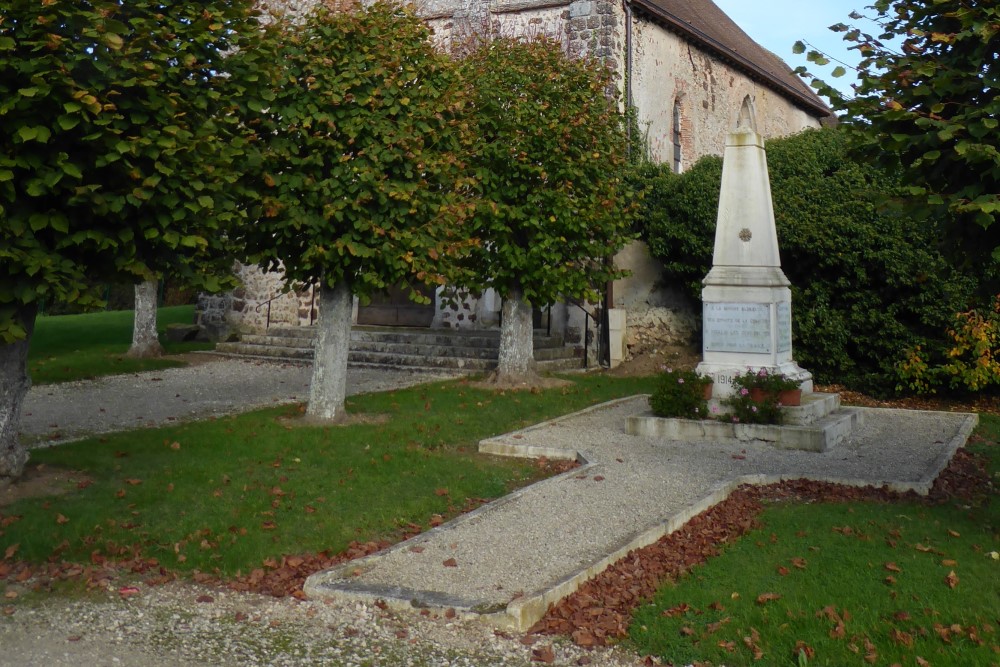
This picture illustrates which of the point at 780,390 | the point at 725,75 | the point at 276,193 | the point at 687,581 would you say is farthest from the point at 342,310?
the point at 725,75

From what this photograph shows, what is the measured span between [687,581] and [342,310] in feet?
19.4

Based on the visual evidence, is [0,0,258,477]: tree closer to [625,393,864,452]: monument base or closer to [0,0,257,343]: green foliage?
[0,0,257,343]: green foliage

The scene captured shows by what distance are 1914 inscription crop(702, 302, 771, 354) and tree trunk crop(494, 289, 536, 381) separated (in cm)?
348

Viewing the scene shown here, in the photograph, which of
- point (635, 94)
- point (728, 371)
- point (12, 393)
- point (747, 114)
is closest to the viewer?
point (12, 393)

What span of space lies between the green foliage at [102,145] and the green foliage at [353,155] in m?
1.75

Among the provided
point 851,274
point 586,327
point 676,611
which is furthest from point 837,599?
point 586,327

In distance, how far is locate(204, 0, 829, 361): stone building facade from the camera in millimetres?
16938

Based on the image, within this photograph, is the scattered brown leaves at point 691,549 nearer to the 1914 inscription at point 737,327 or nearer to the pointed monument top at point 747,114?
the 1914 inscription at point 737,327

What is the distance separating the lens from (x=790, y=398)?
10.2 m

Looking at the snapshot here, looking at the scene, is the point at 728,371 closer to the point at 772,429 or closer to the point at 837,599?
the point at 772,429

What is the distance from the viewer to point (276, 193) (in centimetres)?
919

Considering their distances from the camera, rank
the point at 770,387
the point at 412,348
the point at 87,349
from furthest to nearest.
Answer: the point at 87,349 < the point at 412,348 < the point at 770,387

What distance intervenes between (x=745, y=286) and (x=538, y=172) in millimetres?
3506

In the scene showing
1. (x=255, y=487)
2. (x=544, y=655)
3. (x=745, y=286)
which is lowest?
(x=544, y=655)
